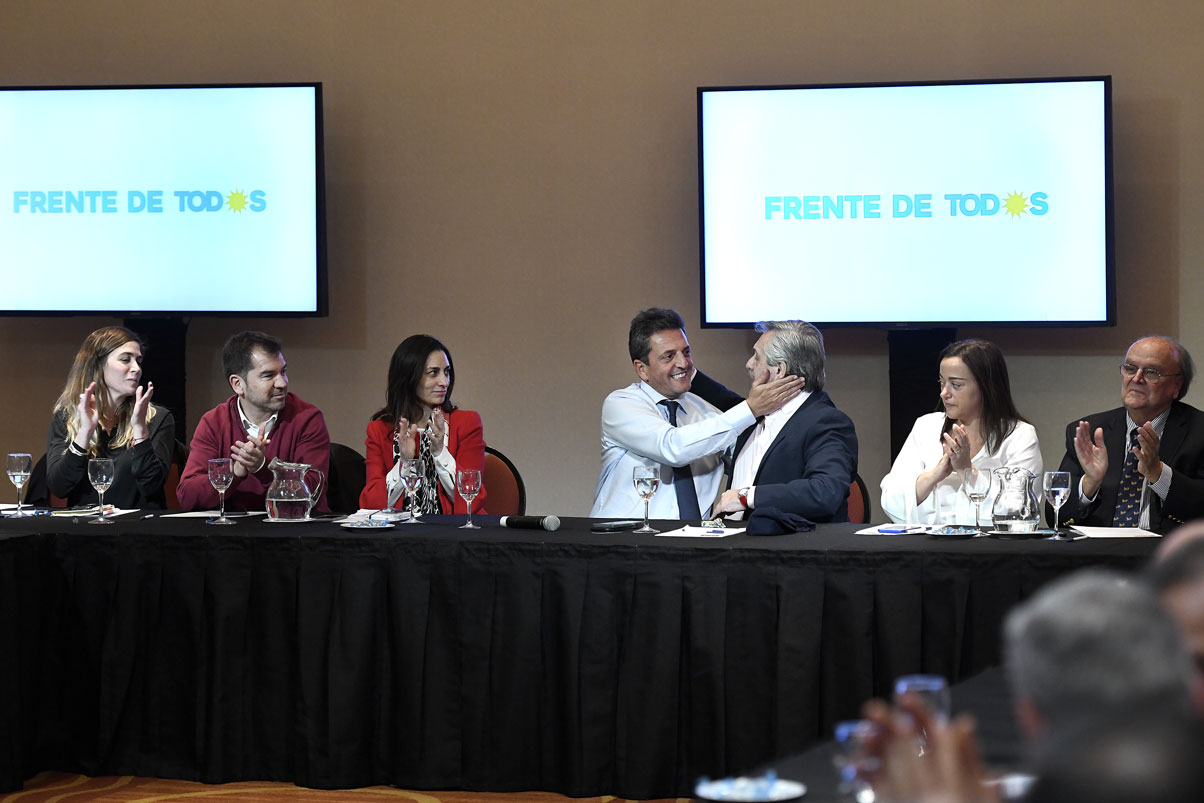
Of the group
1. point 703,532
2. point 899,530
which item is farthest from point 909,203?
point 703,532

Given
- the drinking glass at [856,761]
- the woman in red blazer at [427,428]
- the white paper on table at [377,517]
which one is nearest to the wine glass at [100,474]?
the white paper on table at [377,517]

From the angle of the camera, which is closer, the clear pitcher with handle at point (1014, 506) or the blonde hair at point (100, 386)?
the clear pitcher with handle at point (1014, 506)

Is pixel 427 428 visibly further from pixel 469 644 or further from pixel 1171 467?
pixel 1171 467

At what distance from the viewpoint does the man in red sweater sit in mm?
4363

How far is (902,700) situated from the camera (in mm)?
1152

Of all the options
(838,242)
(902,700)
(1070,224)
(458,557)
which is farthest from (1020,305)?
(902,700)

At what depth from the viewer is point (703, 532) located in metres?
3.52

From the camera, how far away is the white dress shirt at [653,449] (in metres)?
4.19

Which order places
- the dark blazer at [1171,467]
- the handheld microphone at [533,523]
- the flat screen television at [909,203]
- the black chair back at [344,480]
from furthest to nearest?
the flat screen television at [909,203]
the black chair back at [344,480]
the dark blazer at [1171,467]
the handheld microphone at [533,523]

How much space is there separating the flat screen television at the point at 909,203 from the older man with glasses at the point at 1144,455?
0.93 m

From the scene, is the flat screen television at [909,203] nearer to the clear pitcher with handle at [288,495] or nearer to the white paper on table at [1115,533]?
the white paper on table at [1115,533]

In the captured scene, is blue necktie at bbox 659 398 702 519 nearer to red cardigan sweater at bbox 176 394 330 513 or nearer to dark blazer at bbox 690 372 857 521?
dark blazer at bbox 690 372 857 521

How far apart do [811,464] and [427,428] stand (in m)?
1.32

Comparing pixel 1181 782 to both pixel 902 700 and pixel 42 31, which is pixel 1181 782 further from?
pixel 42 31
